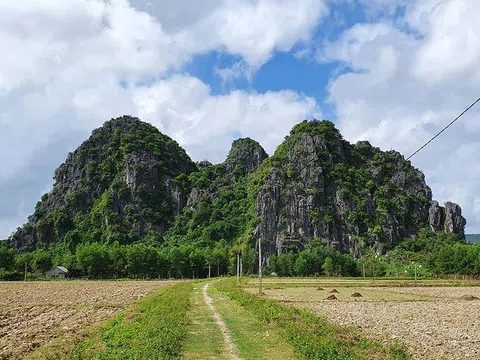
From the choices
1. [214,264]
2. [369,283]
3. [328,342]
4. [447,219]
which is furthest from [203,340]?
[447,219]

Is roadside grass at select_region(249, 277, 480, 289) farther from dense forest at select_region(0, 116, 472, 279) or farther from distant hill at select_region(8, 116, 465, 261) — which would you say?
distant hill at select_region(8, 116, 465, 261)

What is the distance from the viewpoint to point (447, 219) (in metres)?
167

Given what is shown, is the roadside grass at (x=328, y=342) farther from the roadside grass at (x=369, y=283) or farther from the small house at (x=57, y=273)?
the small house at (x=57, y=273)

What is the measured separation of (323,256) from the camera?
412 feet

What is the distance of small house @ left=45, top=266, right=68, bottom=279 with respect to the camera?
4806 inches

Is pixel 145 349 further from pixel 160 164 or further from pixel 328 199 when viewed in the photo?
pixel 160 164

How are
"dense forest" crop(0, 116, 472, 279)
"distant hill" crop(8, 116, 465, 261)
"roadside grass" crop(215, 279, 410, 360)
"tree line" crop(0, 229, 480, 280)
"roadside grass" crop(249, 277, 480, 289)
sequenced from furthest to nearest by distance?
"distant hill" crop(8, 116, 465, 261) < "dense forest" crop(0, 116, 472, 279) < "tree line" crop(0, 229, 480, 280) < "roadside grass" crop(249, 277, 480, 289) < "roadside grass" crop(215, 279, 410, 360)

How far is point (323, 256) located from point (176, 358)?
380 feet

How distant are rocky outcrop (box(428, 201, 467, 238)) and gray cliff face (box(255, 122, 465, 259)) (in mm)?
323

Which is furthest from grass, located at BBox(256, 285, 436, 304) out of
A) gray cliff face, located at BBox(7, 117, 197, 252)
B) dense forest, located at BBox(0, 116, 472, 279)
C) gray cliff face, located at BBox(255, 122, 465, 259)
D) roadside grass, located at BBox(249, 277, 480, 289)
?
gray cliff face, located at BBox(7, 117, 197, 252)

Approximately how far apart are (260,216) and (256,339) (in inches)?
5577

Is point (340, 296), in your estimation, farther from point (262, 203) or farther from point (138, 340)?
point (262, 203)

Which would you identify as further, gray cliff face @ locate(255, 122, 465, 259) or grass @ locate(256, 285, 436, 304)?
gray cliff face @ locate(255, 122, 465, 259)

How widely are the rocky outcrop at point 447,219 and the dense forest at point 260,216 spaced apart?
1.18 ft
